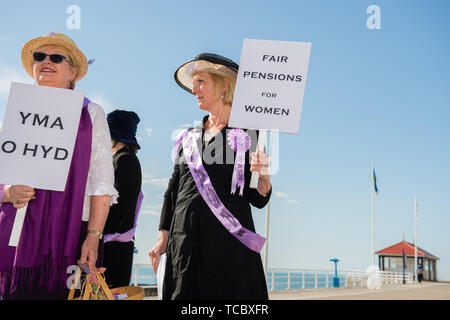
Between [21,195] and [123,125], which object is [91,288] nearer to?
[21,195]

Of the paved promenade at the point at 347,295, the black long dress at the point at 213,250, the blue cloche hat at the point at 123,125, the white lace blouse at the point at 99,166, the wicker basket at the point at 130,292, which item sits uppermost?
the blue cloche hat at the point at 123,125

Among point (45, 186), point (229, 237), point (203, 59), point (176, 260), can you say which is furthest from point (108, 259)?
point (203, 59)

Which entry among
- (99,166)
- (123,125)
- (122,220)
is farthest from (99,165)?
(123,125)

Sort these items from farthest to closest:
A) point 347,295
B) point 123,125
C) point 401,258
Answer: point 401,258 < point 347,295 < point 123,125

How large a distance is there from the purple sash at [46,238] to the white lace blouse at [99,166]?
7 cm

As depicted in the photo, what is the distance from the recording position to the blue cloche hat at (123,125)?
4.14 metres

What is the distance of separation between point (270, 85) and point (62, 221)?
1.68 metres

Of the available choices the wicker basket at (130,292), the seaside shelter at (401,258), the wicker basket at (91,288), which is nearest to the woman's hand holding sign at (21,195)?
the wicker basket at (91,288)

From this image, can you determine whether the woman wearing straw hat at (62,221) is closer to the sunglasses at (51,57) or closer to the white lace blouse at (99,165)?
the white lace blouse at (99,165)

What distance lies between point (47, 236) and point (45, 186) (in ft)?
0.91

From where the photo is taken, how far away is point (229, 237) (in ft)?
9.98

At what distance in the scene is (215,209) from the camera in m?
3.06

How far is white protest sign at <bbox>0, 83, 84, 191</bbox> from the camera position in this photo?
243 cm
